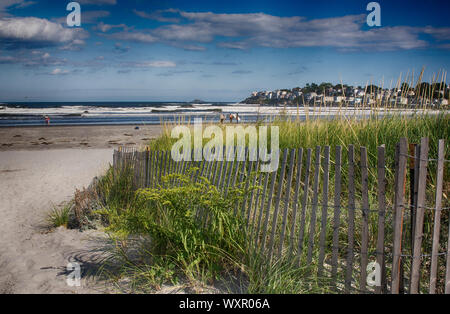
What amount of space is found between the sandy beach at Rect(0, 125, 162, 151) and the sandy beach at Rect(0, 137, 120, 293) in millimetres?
104

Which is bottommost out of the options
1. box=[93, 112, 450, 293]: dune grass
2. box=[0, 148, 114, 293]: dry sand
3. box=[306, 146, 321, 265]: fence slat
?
box=[0, 148, 114, 293]: dry sand

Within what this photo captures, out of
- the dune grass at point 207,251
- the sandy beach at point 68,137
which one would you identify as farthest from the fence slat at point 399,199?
the sandy beach at point 68,137

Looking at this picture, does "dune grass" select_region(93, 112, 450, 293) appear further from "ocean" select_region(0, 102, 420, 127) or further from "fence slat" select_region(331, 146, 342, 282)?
"ocean" select_region(0, 102, 420, 127)

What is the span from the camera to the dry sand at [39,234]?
415 cm

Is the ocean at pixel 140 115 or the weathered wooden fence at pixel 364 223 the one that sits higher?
the ocean at pixel 140 115

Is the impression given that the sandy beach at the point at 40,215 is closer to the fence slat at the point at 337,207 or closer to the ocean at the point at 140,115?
the fence slat at the point at 337,207

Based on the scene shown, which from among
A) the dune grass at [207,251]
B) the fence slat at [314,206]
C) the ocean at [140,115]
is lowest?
the dune grass at [207,251]

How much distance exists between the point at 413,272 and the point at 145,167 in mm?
5193

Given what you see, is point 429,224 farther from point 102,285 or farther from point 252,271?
point 102,285

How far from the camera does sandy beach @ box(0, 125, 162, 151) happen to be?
18766 mm

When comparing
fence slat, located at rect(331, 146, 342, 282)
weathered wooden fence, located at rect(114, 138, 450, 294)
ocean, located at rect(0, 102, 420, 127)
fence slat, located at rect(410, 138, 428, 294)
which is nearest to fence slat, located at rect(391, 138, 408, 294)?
weathered wooden fence, located at rect(114, 138, 450, 294)

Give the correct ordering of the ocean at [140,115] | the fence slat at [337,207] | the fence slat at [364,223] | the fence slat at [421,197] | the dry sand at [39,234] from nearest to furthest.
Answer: the fence slat at [421,197]
the fence slat at [364,223]
the fence slat at [337,207]
the dry sand at [39,234]
the ocean at [140,115]
